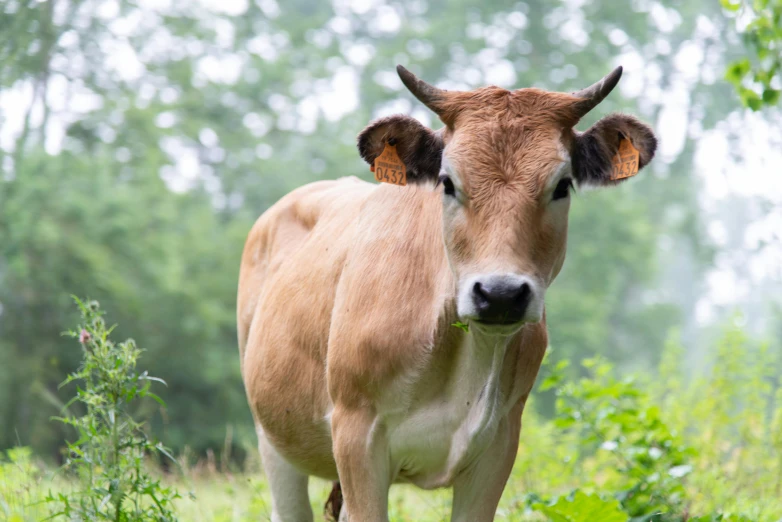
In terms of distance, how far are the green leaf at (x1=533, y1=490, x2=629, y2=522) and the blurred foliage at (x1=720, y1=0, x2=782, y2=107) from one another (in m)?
2.05

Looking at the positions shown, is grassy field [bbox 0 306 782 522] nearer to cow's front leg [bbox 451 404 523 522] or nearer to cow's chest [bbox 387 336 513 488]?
cow's front leg [bbox 451 404 523 522]

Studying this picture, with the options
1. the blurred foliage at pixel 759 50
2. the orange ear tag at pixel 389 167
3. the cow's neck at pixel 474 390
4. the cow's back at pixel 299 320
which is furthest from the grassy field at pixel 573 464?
the blurred foliage at pixel 759 50

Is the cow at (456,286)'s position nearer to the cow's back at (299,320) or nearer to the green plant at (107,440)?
the cow's back at (299,320)

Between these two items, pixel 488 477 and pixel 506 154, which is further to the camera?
pixel 488 477

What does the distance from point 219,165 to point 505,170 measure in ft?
78.5

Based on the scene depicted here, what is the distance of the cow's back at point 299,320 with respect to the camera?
177 inches

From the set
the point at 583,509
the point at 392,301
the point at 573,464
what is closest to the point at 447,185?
the point at 392,301

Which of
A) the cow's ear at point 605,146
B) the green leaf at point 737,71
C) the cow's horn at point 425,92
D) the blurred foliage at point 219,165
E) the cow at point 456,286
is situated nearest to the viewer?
the cow at point 456,286

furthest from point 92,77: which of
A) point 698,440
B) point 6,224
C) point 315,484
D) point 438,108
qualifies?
point 438,108

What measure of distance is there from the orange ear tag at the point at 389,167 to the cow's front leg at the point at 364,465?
0.99 m

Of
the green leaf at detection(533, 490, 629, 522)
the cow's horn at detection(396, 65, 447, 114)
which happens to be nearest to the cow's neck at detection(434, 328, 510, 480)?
the green leaf at detection(533, 490, 629, 522)

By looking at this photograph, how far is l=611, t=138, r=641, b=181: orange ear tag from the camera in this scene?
3783 mm

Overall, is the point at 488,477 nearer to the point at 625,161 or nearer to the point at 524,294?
the point at 524,294

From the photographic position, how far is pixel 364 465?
3758 millimetres
